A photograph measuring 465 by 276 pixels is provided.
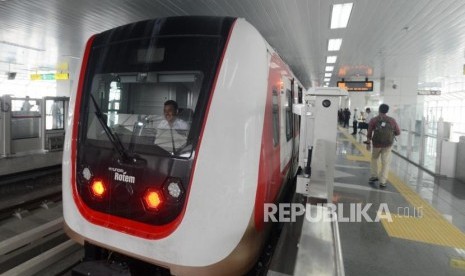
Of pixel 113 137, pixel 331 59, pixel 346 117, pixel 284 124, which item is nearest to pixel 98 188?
pixel 113 137

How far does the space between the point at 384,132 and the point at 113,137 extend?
228 inches

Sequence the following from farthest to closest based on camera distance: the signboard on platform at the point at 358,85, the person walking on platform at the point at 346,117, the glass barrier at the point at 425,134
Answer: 1. the person walking on platform at the point at 346,117
2. the signboard on platform at the point at 358,85
3. the glass barrier at the point at 425,134

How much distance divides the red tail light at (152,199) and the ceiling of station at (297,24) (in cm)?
512

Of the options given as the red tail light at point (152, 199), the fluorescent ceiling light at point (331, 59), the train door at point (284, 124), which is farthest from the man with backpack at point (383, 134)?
the fluorescent ceiling light at point (331, 59)

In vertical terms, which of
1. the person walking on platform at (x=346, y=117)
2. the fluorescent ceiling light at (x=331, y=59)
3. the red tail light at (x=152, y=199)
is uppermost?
the fluorescent ceiling light at (x=331, y=59)

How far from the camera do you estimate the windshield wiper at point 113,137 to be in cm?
233

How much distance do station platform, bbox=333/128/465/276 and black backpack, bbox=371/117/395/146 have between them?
1014mm

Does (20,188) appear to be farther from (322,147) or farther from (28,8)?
(322,147)

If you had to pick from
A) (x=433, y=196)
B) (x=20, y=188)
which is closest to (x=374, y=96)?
(x=433, y=196)

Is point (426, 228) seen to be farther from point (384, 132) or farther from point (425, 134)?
point (425, 134)

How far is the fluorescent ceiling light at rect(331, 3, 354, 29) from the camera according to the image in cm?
641

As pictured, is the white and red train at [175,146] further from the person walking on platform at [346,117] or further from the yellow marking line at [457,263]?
the person walking on platform at [346,117]

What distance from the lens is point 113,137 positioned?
239 cm

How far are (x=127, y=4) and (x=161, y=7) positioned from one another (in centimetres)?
76
